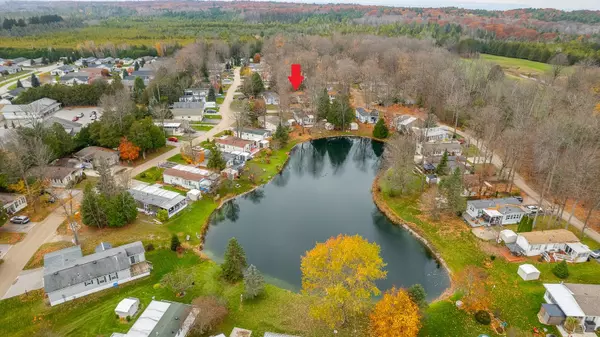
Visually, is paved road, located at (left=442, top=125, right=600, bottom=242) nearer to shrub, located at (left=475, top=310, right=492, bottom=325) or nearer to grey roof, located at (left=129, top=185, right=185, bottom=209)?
shrub, located at (left=475, top=310, right=492, bottom=325)

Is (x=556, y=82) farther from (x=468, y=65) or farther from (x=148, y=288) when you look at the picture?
(x=148, y=288)

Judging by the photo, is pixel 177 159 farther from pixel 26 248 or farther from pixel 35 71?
pixel 35 71

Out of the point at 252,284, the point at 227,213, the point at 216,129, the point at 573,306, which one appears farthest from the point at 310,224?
the point at 216,129

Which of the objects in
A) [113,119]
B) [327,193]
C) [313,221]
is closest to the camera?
[313,221]

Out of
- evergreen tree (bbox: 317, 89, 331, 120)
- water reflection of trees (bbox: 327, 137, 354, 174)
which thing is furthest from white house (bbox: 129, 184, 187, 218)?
evergreen tree (bbox: 317, 89, 331, 120)

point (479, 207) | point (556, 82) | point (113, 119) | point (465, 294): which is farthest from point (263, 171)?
point (556, 82)

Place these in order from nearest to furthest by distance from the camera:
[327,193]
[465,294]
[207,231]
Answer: [465,294] < [207,231] < [327,193]
